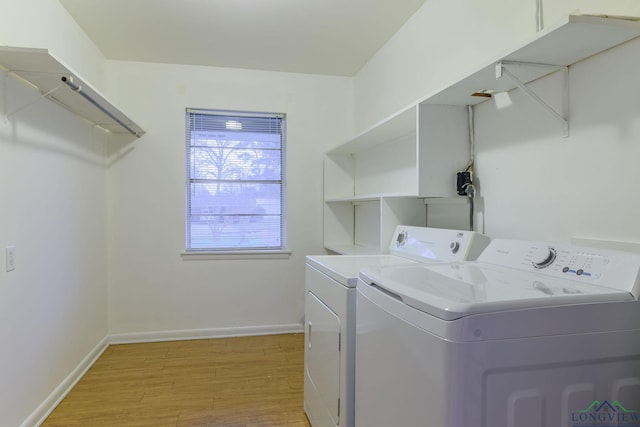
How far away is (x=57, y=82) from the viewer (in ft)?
6.08

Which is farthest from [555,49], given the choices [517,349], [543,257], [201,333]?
[201,333]

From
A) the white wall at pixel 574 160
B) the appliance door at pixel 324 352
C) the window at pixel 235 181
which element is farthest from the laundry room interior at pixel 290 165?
the appliance door at pixel 324 352

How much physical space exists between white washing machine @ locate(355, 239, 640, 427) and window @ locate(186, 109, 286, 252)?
256 cm

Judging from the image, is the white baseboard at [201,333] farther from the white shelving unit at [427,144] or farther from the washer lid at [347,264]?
the washer lid at [347,264]

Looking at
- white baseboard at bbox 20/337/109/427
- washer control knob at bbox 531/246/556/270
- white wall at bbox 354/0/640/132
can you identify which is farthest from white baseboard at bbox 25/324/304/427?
washer control knob at bbox 531/246/556/270

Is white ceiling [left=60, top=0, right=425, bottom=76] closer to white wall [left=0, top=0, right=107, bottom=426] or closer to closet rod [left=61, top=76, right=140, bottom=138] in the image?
white wall [left=0, top=0, right=107, bottom=426]

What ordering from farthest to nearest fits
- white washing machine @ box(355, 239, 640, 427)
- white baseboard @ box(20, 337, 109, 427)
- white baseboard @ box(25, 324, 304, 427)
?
white baseboard @ box(25, 324, 304, 427), white baseboard @ box(20, 337, 109, 427), white washing machine @ box(355, 239, 640, 427)

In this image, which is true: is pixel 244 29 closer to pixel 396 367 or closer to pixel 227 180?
pixel 227 180

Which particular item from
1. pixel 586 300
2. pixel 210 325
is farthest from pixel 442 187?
pixel 210 325

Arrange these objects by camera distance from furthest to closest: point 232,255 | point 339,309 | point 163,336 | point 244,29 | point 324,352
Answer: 1. point 232,255
2. point 163,336
3. point 244,29
4. point 324,352
5. point 339,309

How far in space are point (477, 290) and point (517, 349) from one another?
0.18m

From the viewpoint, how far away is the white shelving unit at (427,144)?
44.8 inches

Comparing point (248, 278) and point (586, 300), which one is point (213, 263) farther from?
point (586, 300)

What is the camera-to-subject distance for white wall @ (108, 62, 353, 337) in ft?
10.5
